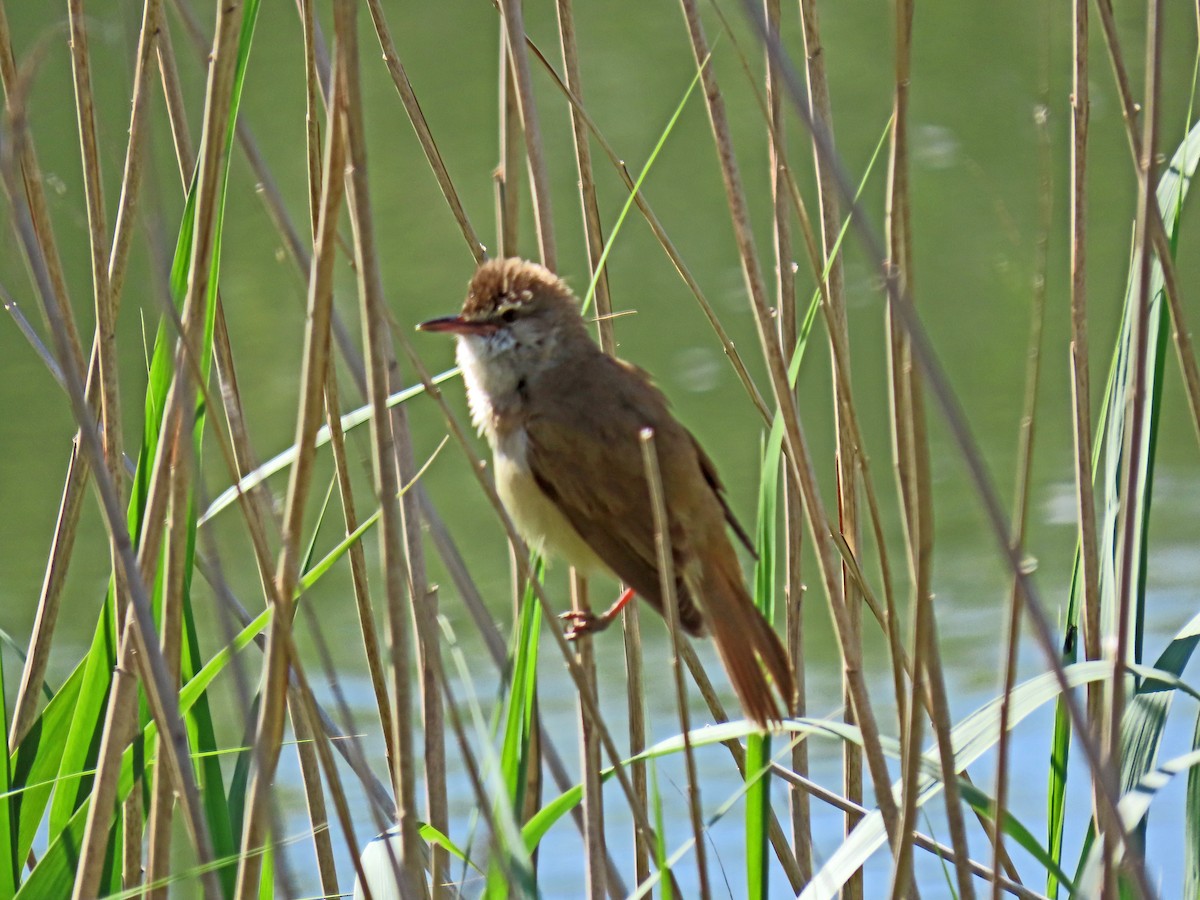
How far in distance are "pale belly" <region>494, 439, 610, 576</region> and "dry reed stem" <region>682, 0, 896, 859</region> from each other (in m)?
0.57

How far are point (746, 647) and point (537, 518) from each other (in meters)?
0.49

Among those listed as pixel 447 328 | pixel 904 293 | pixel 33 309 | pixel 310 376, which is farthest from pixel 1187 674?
pixel 33 309

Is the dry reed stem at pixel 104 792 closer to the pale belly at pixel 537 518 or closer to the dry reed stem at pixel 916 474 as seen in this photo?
the pale belly at pixel 537 518

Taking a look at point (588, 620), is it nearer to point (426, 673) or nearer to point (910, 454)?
point (426, 673)

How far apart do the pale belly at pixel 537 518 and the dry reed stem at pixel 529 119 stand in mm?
423

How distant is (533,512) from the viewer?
2479 millimetres

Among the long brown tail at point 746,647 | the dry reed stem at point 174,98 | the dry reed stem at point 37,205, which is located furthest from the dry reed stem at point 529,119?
the dry reed stem at point 37,205

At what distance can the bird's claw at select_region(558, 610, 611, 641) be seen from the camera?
2.27 m

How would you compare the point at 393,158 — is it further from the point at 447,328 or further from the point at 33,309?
the point at 447,328

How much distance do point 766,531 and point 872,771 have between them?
0.31 metres

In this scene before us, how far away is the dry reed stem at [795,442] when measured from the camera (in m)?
1.72

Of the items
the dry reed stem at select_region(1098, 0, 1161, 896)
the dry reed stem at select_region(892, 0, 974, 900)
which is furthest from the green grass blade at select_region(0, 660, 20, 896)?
the dry reed stem at select_region(1098, 0, 1161, 896)

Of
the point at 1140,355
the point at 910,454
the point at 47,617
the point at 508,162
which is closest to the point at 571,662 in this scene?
the point at 910,454

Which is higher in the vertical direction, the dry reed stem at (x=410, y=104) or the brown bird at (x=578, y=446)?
the dry reed stem at (x=410, y=104)
